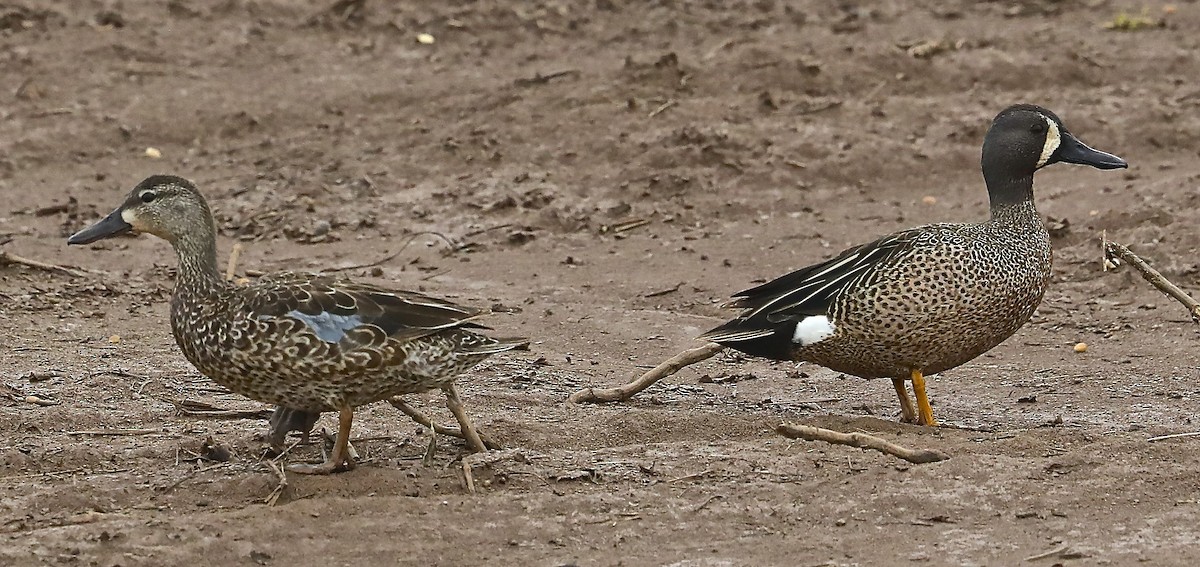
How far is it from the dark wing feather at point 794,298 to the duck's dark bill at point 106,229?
7.32ft

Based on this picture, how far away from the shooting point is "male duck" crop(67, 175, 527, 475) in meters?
5.40

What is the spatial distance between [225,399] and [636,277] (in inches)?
113

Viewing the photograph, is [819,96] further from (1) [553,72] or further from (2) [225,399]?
(2) [225,399]

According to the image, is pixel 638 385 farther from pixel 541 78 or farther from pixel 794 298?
pixel 541 78

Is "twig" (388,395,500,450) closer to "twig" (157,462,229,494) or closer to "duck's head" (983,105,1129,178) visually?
"twig" (157,462,229,494)

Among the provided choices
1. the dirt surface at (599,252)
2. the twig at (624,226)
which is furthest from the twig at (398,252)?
the twig at (624,226)

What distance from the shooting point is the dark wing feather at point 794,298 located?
6.35 m

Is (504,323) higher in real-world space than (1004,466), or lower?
lower

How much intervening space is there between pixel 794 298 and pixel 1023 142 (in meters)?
1.23

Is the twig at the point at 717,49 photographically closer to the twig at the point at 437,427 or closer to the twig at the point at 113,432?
the twig at the point at 437,427

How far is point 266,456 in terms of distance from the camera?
19.1 feet

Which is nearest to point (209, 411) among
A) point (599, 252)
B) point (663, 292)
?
point (663, 292)

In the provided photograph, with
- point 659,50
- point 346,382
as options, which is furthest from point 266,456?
point 659,50

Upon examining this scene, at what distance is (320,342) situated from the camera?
213 inches
